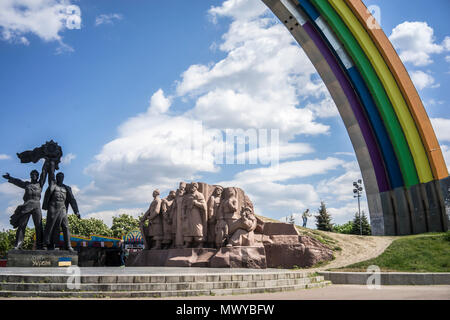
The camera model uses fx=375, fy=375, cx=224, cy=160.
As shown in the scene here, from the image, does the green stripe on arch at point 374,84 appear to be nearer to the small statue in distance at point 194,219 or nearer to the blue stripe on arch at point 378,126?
the blue stripe on arch at point 378,126

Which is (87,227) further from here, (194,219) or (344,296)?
(344,296)

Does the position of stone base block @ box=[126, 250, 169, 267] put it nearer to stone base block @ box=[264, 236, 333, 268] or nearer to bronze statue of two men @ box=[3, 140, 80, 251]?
bronze statue of two men @ box=[3, 140, 80, 251]

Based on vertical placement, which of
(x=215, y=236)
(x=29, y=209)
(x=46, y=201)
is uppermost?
(x=46, y=201)

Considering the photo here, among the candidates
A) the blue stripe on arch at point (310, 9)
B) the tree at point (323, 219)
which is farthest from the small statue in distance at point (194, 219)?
the tree at point (323, 219)

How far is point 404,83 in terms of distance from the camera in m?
24.0

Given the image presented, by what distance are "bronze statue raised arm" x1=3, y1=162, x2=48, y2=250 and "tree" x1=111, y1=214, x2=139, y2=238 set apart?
38.6m

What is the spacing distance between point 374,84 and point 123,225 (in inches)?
1546

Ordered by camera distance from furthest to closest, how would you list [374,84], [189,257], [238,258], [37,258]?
1. [374,84]
2. [189,257]
3. [238,258]
4. [37,258]

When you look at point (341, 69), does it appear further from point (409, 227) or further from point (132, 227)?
point (132, 227)

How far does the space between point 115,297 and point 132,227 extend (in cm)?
4707

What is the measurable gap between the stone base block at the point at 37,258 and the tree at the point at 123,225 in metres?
39.2

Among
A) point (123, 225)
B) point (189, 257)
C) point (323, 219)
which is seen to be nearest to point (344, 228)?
point (323, 219)

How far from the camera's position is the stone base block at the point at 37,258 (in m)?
13.3
